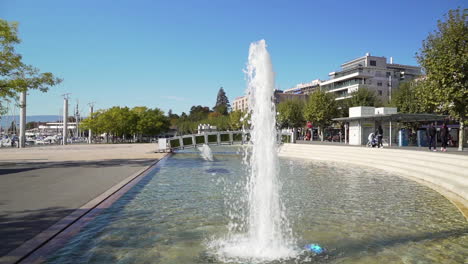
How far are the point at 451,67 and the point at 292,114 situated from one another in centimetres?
4529

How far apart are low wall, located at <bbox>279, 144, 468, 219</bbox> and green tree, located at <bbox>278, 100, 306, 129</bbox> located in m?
37.9

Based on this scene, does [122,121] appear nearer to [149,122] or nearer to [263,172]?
[149,122]

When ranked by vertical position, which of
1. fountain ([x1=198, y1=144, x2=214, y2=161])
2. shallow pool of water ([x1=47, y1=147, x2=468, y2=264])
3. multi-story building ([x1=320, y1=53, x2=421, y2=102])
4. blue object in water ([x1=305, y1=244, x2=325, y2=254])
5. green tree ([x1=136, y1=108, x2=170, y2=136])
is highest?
multi-story building ([x1=320, y1=53, x2=421, y2=102])

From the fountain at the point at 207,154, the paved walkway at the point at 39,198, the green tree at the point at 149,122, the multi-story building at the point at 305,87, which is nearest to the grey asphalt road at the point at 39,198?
the paved walkway at the point at 39,198

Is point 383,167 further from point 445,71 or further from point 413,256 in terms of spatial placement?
point 413,256

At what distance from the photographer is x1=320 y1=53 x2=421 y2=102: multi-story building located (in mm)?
77312

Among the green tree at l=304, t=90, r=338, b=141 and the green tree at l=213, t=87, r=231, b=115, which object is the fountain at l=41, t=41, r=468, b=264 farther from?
the green tree at l=213, t=87, r=231, b=115

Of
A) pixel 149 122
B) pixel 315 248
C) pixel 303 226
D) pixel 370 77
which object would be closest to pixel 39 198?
pixel 303 226

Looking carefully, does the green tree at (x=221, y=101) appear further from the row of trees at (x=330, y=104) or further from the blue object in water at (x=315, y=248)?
the blue object in water at (x=315, y=248)

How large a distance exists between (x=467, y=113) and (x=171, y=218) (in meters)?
20.2

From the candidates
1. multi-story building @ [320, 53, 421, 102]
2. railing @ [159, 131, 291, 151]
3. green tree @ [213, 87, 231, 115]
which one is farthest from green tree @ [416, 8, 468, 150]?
green tree @ [213, 87, 231, 115]

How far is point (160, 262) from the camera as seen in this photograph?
15.8 feet

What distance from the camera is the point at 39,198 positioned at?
27.1ft

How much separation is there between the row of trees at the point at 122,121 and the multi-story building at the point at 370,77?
1666 inches
